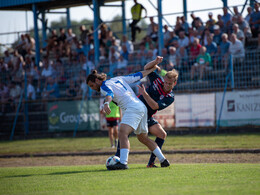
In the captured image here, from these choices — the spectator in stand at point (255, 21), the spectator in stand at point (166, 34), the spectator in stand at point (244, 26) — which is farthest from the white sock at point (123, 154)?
the spectator in stand at point (166, 34)

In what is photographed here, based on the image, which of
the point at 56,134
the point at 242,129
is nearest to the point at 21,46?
the point at 56,134

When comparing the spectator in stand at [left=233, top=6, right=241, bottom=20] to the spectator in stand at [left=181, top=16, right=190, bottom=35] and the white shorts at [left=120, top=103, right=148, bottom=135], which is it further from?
the white shorts at [left=120, top=103, right=148, bottom=135]

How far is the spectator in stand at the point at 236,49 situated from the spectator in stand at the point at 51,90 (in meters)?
8.26

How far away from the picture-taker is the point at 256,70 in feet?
52.3

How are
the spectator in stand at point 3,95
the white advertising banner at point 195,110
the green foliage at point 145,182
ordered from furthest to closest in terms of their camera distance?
1. the spectator in stand at point 3,95
2. the white advertising banner at point 195,110
3. the green foliage at point 145,182

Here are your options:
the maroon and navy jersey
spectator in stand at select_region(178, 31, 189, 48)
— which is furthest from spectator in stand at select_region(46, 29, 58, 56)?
the maroon and navy jersey

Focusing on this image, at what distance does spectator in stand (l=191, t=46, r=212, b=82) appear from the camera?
16.5 meters

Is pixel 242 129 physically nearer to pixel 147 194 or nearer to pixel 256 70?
pixel 256 70

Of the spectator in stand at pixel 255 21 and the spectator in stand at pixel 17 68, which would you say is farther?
the spectator in stand at pixel 17 68

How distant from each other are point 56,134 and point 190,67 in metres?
7.29

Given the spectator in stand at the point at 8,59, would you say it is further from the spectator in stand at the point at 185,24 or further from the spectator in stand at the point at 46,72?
the spectator in stand at the point at 185,24

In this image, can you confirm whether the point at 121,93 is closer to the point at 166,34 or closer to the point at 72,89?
the point at 72,89

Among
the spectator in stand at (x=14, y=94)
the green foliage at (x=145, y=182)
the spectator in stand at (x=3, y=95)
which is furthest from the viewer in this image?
the spectator in stand at (x=3, y=95)

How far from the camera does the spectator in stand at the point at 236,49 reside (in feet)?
52.9
